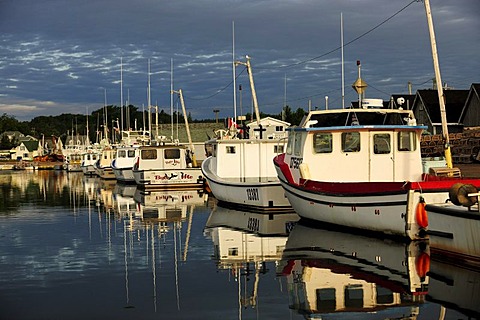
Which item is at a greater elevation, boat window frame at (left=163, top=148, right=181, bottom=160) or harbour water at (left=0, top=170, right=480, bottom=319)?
boat window frame at (left=163, top=148, right=181, bottom=160)

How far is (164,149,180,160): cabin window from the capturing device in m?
42.5

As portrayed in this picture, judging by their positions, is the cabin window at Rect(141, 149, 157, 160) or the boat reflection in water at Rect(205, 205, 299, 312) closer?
the boat reflection in water at Rect(205, 205, 299, 312)

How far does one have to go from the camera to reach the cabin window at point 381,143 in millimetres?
19891

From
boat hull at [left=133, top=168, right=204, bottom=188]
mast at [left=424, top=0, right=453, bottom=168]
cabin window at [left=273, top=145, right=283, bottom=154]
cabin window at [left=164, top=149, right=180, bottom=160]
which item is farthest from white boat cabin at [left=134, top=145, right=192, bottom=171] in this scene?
mast at [left=424, top=0, right=453, bottom=168]

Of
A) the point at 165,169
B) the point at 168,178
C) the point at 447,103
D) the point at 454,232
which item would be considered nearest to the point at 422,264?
the point at 454,232

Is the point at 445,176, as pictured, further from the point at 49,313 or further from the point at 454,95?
the point at 454,95

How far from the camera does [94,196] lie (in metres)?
37.6

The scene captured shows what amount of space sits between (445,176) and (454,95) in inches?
1425

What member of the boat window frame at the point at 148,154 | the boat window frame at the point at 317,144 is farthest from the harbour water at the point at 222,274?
the boat window frame at the point at 148,154

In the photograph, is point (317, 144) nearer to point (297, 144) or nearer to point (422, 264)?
point (297, 144)

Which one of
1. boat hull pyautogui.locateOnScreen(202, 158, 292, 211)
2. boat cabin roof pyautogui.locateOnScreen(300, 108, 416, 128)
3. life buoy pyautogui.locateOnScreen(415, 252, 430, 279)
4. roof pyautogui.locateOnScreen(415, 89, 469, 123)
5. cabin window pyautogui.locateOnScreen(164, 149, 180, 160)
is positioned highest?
roof pyautogui.locateOnScreen(415, 89, 469, 123)

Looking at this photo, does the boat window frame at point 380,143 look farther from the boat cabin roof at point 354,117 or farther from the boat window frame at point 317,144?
Result: the boat window frame at point 317,144

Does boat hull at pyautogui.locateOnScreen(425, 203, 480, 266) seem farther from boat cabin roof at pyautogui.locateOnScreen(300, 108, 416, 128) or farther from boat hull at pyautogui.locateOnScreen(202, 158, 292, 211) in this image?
boat hull at pyautogui.locateOnScreen(202, 158, 292, 211)

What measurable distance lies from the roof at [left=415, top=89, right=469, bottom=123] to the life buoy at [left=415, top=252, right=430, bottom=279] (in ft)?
120
